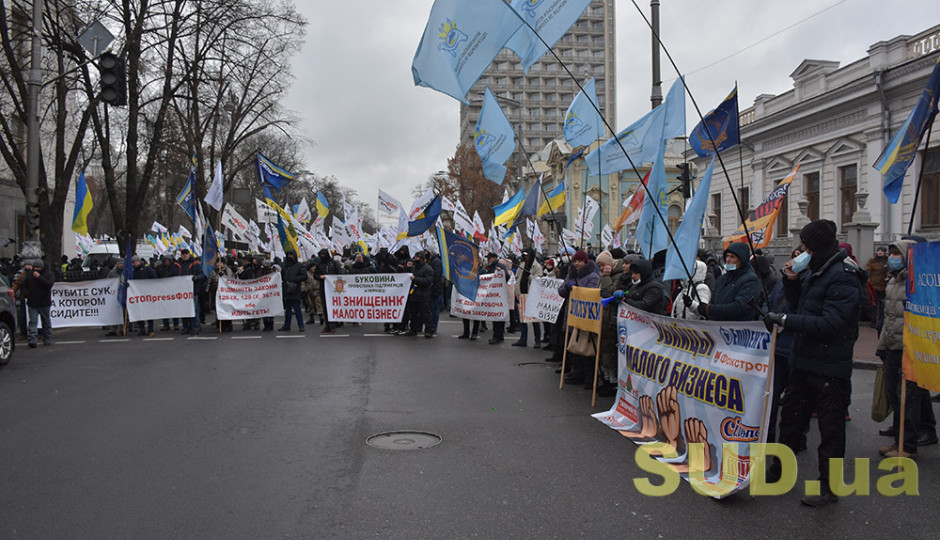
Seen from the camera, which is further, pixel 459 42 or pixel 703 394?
pixel 459 42

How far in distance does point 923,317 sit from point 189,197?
53.7ft

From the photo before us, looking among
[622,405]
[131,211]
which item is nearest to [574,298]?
[622,405]

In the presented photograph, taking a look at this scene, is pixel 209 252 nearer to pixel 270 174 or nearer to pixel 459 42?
pixel 270 174

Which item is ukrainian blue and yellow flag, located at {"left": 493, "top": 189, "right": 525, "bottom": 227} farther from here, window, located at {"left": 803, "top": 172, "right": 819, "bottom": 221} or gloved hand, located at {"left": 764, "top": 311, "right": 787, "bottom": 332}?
window, located at {"left": 803, "top": 172, "right": 819, "bottom": 221}

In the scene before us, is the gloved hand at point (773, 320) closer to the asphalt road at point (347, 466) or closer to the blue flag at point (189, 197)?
the asphalt road at point (347, 466)

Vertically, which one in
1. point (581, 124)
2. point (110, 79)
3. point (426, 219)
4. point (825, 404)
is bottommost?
point (825, 404)

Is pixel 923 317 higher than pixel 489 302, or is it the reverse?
pixel 923 317

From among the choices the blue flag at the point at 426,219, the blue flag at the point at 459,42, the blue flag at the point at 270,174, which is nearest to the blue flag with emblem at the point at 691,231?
the blue flag at the point at 459,42

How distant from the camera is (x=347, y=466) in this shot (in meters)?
5.49

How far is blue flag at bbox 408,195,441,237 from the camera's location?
1514 cm

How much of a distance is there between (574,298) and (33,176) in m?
13.6

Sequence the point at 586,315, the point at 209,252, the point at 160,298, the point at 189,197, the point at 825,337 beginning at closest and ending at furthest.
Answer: the point at 825,337 < the point at 586,315 < the point at 160,298 < the point at 209,252 < the point at 189,197

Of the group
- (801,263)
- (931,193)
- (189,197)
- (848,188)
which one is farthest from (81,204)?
(848,188)

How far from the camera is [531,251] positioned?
13906mm
